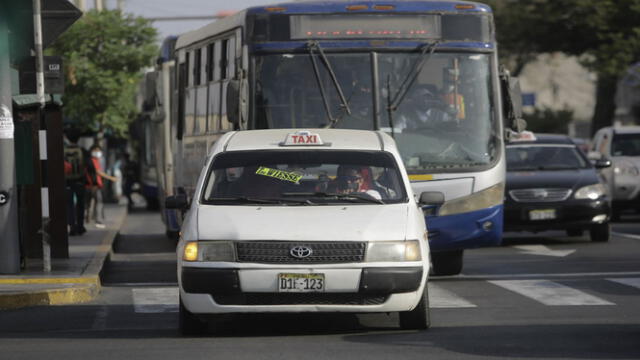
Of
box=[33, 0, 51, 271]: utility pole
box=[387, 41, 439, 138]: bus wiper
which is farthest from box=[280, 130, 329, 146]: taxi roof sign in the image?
box=[33, 0, 51, 271]: utility pole

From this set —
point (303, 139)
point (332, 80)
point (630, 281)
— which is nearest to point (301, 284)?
point (303, 139)

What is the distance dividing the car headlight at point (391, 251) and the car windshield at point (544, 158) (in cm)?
1208

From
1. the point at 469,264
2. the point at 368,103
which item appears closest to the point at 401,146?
the point at 368,103

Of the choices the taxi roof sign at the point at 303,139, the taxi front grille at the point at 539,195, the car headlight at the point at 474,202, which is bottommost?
the taxi front grille at the point at 539,195

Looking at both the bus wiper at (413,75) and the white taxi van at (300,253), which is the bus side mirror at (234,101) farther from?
the white taxi van at (300,253)

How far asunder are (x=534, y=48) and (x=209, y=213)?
120 feet

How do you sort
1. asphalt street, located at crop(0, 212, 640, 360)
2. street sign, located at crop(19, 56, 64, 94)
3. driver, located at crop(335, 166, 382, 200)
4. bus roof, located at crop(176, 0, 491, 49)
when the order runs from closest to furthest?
asphalt street, located at crop(0, 212, 640, 360), driver, located at crop(335, 166, 382, 200), bus roof, located at crop(176, 0, 491, 49), street sign, located at crop(19, 56, 64, 94)

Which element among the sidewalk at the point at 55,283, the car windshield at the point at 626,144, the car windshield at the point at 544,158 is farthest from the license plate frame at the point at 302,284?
the car windshield at the point at 626,144

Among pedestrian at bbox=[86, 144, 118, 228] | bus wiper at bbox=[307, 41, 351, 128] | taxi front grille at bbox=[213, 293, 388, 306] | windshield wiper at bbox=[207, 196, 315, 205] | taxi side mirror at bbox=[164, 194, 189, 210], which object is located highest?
bus wiper at bbox=[307, 41, 351, 128]

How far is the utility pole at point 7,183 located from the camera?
15266mm

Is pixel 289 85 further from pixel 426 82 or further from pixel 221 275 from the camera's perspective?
pixel 221 275

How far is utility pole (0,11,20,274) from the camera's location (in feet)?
50.1

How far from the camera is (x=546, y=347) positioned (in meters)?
9.79

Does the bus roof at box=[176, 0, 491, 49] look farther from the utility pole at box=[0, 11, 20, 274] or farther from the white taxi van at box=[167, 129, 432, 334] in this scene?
the white taxi van at box=[167, 129, 432, 334]
